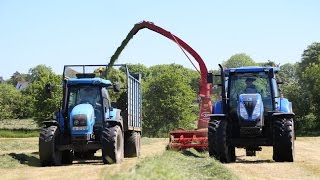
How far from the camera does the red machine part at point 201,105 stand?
1950 cm

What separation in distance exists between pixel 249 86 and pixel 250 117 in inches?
58.1

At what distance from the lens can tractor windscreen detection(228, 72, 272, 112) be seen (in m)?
16.5

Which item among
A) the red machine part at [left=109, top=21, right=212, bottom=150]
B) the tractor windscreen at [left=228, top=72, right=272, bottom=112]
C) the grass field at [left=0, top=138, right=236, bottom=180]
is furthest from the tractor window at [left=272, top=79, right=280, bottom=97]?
the grass field at [left=0, top=138, right=236, bottom=180]

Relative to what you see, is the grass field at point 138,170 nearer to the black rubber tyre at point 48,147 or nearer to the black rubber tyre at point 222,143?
the black rubber tyre at point 48,147

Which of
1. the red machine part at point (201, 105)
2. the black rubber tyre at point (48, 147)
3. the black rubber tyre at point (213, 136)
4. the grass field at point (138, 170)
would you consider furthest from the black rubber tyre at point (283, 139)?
the black rubber tyre at point (48, 147)

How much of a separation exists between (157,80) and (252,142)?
57459 millimetres

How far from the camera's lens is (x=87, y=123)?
51.5ft

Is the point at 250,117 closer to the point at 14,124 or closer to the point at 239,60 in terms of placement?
the point at 14,124

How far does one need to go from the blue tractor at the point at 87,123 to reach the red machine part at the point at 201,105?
1679 mm

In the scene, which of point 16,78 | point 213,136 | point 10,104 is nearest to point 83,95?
point 213,136

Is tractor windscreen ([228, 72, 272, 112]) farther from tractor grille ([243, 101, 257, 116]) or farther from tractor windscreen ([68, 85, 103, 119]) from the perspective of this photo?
tractor windscreen ([68, 85, 103, 119])

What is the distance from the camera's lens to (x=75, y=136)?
1567 cm

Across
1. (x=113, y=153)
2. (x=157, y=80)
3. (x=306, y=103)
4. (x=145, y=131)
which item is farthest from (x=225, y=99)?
(x=157, y=80)

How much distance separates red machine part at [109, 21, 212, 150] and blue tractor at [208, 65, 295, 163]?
2763mm
